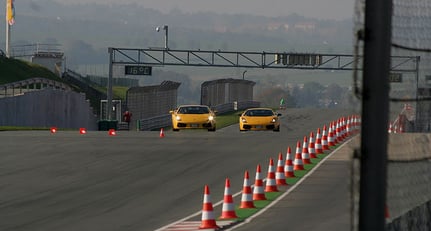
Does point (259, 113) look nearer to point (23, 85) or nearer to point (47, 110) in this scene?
point (47, 110)

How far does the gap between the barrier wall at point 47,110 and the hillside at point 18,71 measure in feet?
64.0

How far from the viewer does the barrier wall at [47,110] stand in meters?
61.9

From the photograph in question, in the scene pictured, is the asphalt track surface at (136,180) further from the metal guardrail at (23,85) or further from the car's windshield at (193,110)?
the metal guardrail at (23,85)

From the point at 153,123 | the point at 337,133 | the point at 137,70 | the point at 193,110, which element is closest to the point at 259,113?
the point at 193,110

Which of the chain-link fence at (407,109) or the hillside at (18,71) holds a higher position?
the hillside at (18,71)

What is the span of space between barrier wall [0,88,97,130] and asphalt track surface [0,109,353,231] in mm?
19309

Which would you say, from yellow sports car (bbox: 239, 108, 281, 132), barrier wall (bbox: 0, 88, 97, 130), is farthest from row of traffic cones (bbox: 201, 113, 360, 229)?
barrier wall (bbox: 0, 88, 97, 130)

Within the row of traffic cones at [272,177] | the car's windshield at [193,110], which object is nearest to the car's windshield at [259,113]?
the car's windshield at [193,110]

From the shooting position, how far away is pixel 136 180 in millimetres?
25906

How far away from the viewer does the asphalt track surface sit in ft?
59.6

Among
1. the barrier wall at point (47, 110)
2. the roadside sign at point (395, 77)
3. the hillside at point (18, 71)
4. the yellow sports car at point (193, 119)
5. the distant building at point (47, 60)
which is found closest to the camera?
the roadside sign at point (395, 77)

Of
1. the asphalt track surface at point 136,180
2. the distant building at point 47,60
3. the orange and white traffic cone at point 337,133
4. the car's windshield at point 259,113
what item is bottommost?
the asphalt track surface at point 136,180

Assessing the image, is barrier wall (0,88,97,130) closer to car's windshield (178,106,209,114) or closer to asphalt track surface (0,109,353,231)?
car's windshield (178,106,209,114)

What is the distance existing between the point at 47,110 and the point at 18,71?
32969mm
